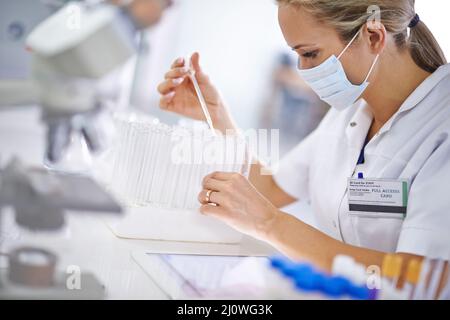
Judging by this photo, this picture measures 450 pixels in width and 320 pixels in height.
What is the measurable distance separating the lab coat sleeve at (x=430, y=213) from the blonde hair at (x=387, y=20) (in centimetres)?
29

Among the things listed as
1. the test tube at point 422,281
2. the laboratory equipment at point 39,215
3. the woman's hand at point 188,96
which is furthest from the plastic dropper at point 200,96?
the test tube at point 422,281

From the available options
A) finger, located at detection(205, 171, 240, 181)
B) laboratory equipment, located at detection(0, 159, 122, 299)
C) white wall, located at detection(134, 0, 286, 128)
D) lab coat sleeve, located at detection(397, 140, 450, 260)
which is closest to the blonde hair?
white wall, located at detection(134, 0, 286, 128)

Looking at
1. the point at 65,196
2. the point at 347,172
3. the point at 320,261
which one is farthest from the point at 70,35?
the point at 347,172

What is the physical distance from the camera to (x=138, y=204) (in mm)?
1485

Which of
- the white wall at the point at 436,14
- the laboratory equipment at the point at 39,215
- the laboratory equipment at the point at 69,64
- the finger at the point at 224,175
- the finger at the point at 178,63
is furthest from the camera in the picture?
the finger at the point at 178,63

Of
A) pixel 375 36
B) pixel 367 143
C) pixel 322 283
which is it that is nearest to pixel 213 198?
pixel 322 283

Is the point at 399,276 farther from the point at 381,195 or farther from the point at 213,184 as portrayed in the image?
the point at 213,184

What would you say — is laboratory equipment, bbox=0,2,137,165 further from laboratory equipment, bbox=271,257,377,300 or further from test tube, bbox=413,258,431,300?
test tube, bbox=413,258,431,300

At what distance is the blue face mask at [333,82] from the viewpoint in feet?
4.94

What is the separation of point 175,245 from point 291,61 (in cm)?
57

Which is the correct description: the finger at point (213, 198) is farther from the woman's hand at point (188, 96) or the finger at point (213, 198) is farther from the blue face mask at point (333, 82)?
the blue face mask at point (333, 82)

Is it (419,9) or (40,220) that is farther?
(419,9)

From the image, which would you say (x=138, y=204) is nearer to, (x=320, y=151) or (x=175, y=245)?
(x=175, y=245)

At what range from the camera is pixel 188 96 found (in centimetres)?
175
